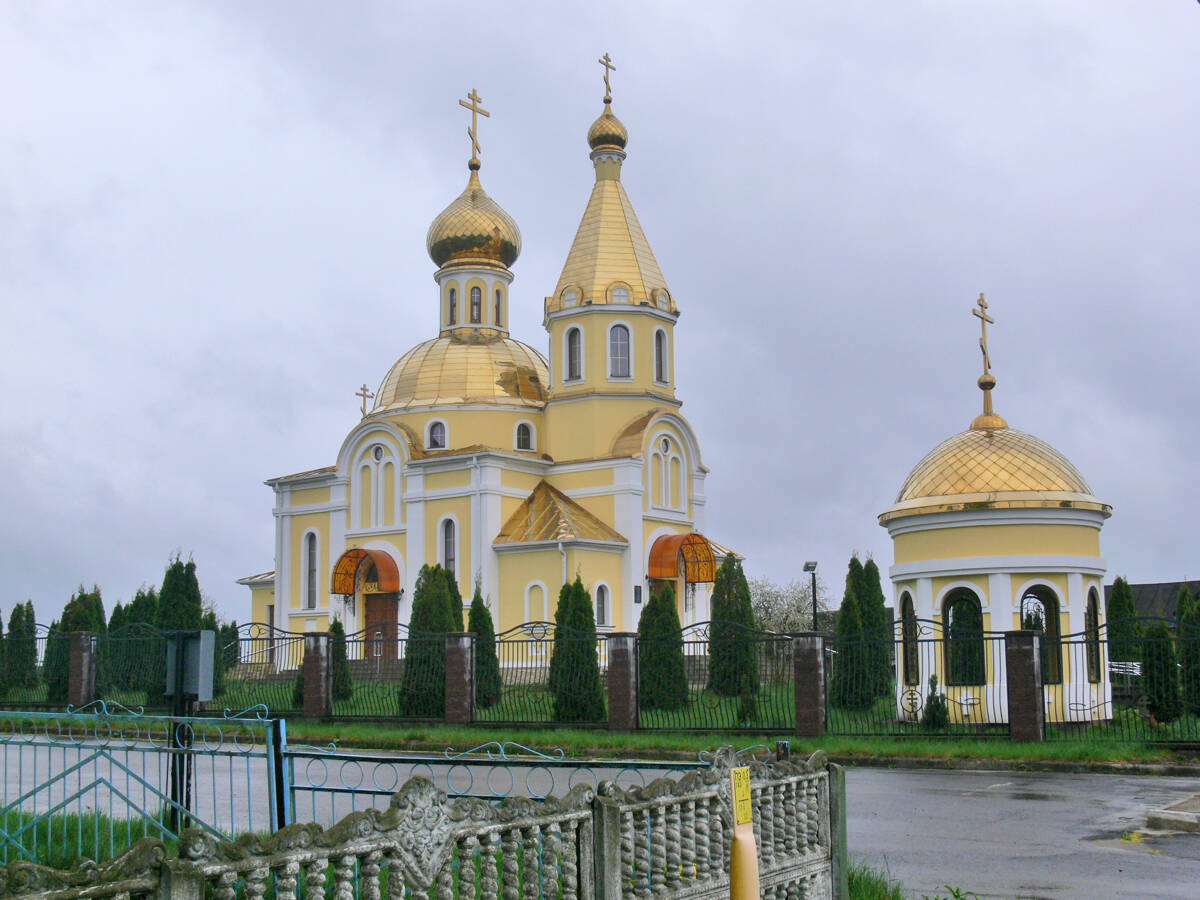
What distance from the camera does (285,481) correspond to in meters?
37.2

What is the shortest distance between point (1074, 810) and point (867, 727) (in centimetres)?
670

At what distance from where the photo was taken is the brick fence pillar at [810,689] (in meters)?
17.4

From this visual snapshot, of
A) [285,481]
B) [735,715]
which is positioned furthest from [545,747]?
[285,481]

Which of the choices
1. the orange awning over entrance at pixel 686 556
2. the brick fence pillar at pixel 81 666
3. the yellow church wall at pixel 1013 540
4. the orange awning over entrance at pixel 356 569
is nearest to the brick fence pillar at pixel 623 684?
the yellow church wall at pixel 1013 540

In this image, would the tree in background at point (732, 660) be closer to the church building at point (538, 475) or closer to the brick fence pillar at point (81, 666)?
the church building at point (538, 475)

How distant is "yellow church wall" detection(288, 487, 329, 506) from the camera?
3662 cm

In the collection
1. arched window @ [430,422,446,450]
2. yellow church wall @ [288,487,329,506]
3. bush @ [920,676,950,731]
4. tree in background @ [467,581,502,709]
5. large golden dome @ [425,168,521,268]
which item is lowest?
bush @ [920,676,950,731]

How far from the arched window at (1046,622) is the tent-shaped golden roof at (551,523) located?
45.6ft

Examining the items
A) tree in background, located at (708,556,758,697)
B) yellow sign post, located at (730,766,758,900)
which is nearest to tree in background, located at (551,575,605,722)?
tree in background, located at (708,556,758,697)

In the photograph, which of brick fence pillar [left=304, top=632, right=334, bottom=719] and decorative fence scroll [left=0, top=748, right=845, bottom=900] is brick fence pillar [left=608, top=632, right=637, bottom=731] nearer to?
brick fence pillar [left=304, top=632, right=334, bottom=719]

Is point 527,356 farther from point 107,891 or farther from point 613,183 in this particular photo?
point 107,891

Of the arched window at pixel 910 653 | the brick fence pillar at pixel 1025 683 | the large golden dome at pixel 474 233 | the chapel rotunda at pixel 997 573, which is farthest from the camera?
the large golden dome at pixel 474 233

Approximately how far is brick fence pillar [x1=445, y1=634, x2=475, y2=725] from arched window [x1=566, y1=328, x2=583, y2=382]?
49.6ft

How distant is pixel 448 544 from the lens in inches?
1337
